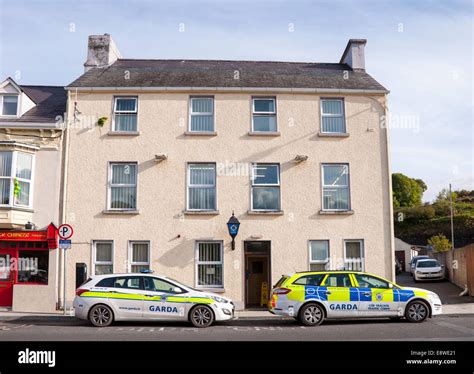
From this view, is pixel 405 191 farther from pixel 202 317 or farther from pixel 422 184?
pixel 202 317

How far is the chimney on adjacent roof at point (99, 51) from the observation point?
22156 mm

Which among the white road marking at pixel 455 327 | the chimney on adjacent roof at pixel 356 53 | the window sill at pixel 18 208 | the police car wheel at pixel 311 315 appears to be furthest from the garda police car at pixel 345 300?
the chimney on adjacent roof at pixel 356 53

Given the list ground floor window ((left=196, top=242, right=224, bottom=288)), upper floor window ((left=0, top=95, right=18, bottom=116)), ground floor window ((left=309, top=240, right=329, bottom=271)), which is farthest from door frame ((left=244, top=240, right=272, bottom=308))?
upper floor window ((left=0, top=95, right=18, bottom=116))

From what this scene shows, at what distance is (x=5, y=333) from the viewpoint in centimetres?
1300

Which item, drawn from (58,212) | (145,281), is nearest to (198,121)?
(58,212)

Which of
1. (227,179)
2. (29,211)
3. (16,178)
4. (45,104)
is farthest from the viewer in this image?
(45,104)

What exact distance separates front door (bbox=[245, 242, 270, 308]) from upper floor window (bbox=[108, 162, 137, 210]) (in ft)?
15.4

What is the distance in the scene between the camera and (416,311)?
14.9 meters

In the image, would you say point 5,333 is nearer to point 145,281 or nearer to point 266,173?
point 145,281

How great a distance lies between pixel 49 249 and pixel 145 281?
6.02 metres

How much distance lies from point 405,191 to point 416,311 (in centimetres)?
6818

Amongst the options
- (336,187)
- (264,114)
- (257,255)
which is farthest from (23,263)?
(336,187)

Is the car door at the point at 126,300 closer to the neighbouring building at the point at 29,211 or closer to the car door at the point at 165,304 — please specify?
the car door at the point at 165,304
